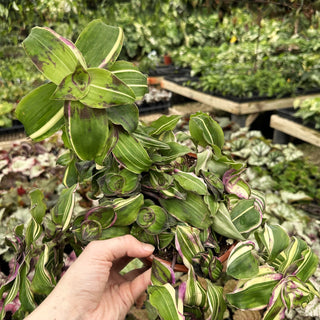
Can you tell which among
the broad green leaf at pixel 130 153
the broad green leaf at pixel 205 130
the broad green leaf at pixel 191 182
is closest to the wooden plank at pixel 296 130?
the broad green leaf at pixel 205 130

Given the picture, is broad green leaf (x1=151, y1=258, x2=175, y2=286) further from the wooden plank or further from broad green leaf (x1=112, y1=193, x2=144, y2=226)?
the wooden plank

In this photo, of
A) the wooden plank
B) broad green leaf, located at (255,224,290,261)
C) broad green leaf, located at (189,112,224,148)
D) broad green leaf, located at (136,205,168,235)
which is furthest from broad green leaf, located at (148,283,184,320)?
the wooden plank

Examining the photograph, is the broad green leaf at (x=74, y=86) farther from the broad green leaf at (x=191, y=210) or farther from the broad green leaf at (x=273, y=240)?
the broad green leaf at (x=273, y=240)

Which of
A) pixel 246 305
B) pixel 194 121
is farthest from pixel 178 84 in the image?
pixel 246 305

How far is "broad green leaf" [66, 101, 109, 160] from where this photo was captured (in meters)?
0.52

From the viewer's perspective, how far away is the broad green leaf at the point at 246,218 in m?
0.67

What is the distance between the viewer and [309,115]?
7.41 feet

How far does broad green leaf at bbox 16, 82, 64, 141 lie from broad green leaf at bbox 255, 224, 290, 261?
0.47 meters

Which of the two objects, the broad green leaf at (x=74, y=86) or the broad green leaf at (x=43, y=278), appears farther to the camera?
the broad green leaf at (x=43, y=278)

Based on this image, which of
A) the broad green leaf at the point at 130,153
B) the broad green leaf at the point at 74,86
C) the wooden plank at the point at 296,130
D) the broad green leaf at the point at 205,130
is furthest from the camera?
the wooden plank at the point at 296,130

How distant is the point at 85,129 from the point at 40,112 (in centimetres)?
9

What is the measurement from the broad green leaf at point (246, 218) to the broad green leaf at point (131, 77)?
31 cm

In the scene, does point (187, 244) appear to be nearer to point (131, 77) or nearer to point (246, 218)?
point (246, 218)

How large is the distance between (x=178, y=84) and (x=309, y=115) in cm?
174
